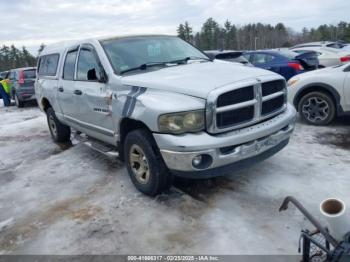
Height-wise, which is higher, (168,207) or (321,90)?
(321,90)

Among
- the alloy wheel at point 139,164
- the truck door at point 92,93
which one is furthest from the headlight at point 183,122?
the truck door at point 92,93

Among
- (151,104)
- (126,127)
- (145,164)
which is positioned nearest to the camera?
(151,104)

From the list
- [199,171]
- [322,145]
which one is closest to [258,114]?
[199,171]

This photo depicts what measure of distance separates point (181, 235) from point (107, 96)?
2.02 m

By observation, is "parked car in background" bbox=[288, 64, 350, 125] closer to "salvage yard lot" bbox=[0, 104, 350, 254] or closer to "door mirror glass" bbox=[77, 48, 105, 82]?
"salvage yard lot" bbox=[0, 104, 350, 254]

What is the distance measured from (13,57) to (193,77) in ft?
281

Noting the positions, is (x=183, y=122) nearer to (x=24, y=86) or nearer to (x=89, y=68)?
(x=89, y=68)

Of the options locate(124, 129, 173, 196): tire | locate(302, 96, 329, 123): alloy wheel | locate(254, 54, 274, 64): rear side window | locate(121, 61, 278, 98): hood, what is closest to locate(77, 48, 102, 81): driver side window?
locate(121, 61, 278, 98): hood

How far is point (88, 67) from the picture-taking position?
504cm

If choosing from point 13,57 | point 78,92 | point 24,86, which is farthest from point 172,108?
point 13,57

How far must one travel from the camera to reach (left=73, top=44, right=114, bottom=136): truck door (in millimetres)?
4551

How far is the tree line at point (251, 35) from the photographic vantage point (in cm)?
7569

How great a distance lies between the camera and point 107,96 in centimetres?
444

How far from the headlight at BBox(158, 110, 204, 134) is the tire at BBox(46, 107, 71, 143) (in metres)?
4.16
